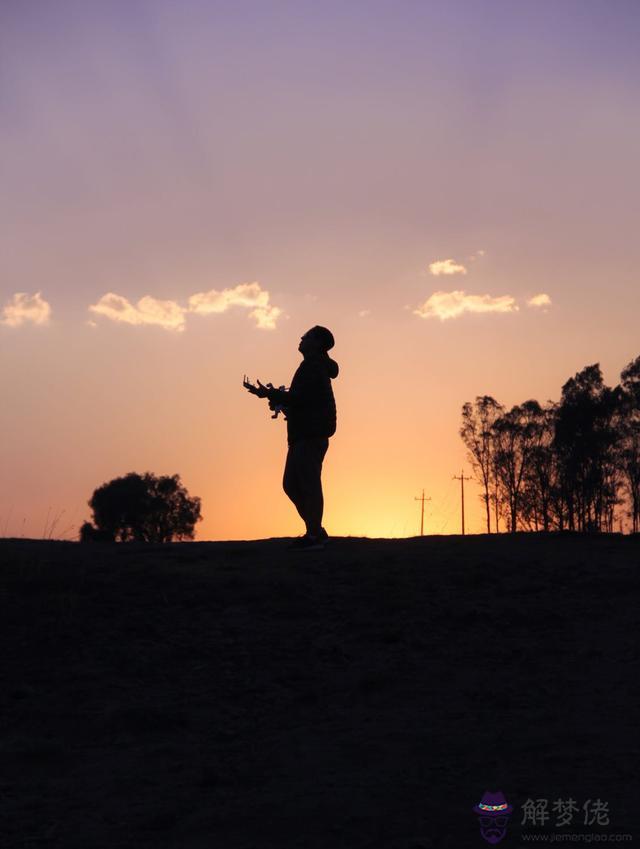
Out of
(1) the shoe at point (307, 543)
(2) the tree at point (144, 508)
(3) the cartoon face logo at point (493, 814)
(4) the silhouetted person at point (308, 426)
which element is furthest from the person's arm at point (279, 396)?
(2) the tree at point (144, 508)

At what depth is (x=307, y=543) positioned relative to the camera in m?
11.6

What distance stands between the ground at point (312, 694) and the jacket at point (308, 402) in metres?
1.80

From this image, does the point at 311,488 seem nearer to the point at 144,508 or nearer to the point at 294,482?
the point at 294,482

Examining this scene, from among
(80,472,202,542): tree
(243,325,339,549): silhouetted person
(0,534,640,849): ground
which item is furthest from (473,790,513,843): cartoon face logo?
(80,472,202,542): tree

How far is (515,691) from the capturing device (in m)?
6.61

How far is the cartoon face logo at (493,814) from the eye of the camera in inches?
173

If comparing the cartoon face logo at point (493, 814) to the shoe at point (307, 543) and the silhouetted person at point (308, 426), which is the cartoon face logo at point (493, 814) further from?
the silhouetted person at point (308, 426)

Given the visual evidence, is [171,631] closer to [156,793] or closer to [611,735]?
[156,793]

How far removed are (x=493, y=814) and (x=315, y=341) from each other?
848 cm

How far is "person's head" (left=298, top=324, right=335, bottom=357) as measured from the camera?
1243cm

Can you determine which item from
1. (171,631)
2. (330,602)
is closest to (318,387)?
(330,602)

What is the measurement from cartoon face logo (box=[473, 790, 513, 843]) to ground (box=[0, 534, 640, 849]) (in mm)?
52

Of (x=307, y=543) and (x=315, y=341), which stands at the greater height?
(x=315, y=341)

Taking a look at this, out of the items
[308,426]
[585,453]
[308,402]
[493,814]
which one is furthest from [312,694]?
[585,453]
